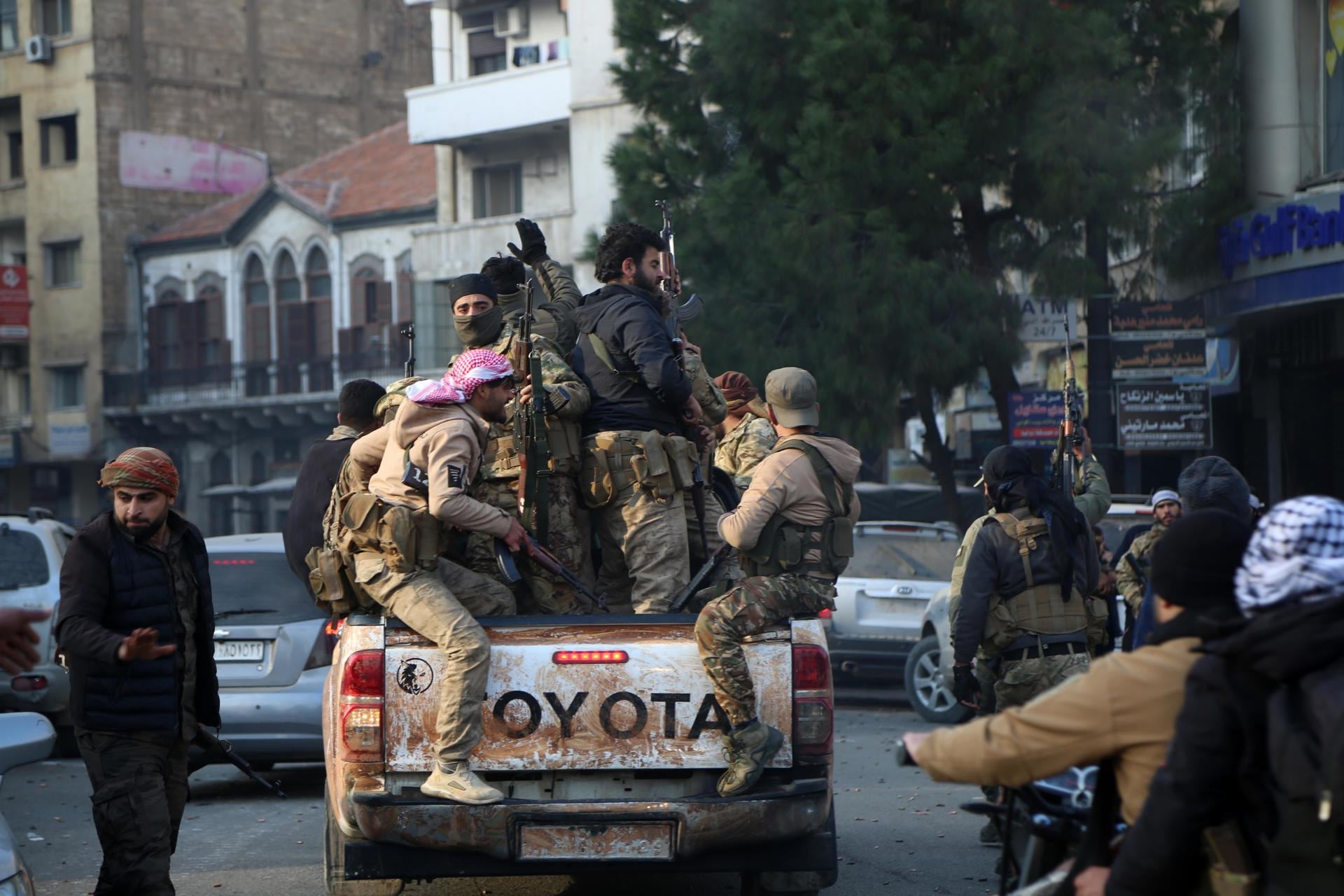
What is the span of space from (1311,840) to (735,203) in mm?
15675

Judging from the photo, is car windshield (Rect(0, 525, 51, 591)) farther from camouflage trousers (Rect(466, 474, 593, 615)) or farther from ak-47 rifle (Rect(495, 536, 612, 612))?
ak-47 rifle (Rect(495, 536, 612, 612))

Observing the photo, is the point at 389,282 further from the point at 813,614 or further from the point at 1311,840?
the point at 1311,840

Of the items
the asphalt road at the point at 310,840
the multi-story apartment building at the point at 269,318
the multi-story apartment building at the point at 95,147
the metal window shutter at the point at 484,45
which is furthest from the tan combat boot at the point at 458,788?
the multi-story apartment building at the point at 95,147

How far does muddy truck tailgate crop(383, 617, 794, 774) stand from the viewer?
5.96 meters

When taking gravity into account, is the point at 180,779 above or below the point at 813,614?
below

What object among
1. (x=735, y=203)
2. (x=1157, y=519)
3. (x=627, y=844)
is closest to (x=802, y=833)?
(x=627, y=844)

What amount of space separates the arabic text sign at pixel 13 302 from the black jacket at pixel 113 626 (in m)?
44.7

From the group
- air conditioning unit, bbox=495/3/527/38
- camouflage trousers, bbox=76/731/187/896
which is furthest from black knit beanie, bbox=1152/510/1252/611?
air conditioning unit, bbox=495/3/527/38

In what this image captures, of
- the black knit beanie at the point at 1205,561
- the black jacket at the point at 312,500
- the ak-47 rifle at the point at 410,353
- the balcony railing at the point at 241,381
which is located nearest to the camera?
the black knit beanie at the point at 1205,561

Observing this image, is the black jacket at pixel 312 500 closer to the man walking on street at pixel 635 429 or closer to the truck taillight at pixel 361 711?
the man walking on street at pixel 635 429

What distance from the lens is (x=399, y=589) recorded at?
607 cm

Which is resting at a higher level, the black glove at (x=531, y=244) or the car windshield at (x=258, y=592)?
the black glove at (x=531, y=244)

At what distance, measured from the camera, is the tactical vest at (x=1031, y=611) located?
7.73 metres

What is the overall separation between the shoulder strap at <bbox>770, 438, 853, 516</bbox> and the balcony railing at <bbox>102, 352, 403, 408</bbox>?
115 feet
